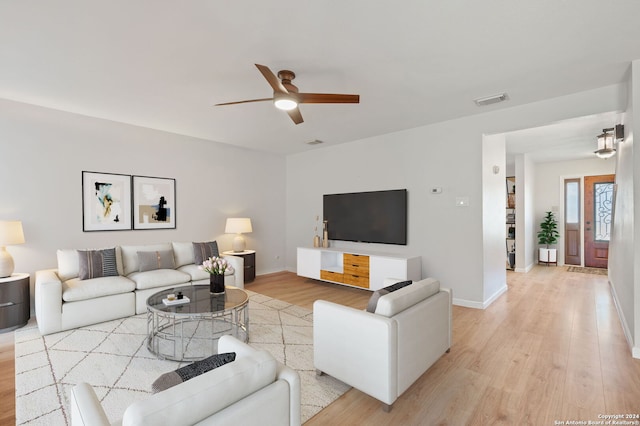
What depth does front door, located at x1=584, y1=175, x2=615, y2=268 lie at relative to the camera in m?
7.25

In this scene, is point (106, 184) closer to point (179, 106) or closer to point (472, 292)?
point (179, 106)

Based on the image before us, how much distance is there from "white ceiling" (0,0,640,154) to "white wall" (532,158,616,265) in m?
5.39

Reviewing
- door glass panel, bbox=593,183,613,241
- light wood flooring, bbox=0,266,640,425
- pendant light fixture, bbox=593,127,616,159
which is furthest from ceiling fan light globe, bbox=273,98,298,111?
door glass panel, bbox=593,183,613,241

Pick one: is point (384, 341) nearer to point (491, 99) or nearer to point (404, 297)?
point (404, 297)

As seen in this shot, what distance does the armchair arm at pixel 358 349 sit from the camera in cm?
199

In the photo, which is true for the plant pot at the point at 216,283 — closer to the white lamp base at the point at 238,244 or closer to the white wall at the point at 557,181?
the white lamp base at the point at 238,244

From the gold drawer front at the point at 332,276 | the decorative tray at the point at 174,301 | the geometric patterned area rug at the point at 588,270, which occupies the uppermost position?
the decorative tray at the point at 174,301

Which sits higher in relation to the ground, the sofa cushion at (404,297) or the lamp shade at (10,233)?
the lamp shade at (10,233)

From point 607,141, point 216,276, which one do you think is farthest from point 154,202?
point 607,141

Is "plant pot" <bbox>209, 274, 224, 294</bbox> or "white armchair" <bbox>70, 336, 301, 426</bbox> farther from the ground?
"white armchair" <bbox>70, 336, 301, 426</bbox>

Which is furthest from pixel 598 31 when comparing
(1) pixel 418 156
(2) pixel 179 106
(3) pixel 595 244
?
(3) pixel 595 244

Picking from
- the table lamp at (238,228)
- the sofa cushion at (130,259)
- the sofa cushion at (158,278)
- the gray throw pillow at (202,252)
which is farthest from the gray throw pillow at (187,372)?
the table lamp at (238,228)

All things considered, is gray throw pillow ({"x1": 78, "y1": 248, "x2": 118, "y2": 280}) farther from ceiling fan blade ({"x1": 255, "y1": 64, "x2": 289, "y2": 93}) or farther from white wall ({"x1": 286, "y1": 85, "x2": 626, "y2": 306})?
white wall ({"x1": 286, "y1": 85, "x2": 626, "y2": 306})

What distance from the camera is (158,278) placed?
408 cm
